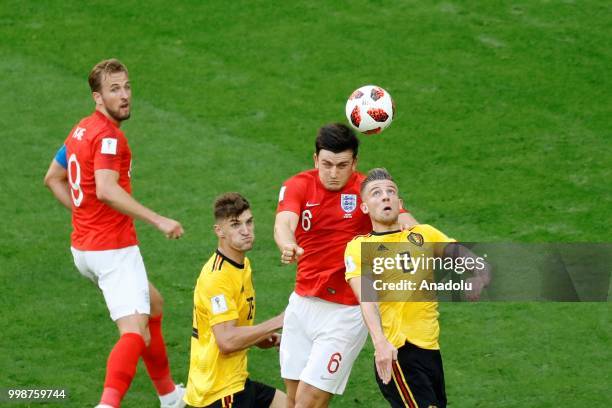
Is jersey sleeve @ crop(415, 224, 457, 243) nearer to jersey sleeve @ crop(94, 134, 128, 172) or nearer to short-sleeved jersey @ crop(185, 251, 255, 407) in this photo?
short-sleeved jersey @ crop(185, 251, 255, 407)

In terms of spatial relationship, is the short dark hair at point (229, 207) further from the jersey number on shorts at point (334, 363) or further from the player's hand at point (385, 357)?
the player's hand at point (385, 357)

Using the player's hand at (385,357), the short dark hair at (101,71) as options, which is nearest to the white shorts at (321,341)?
the player's hand at (385,357)

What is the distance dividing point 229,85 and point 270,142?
157 cm

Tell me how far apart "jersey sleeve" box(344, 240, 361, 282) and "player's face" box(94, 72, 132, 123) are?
2.25m

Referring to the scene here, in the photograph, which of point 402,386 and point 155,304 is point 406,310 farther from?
point 155,304

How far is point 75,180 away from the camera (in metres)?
9.08

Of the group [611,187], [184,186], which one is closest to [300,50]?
[184,186]

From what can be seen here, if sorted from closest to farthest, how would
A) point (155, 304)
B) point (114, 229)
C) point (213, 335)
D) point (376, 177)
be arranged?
1. point (376, 177)
2. point (213, 335)
3. point (114, 229)
4. point (155, 304)

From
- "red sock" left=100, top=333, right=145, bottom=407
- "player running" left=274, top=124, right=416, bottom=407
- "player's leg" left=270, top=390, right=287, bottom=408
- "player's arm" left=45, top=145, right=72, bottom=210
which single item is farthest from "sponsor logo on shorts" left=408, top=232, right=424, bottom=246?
"player's arm" left=45, top=145, right=72, bottom=210

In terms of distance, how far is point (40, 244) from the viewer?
39.4ft

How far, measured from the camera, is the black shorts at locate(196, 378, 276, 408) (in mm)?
8164

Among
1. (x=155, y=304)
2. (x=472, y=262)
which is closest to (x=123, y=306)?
(x=155, y=304)

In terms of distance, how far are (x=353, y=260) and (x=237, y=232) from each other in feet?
2.96

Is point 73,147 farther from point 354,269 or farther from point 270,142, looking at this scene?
point 270,142
